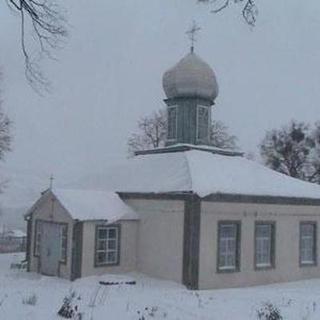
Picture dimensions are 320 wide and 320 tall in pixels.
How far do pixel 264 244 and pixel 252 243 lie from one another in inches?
29.0

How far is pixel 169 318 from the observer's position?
39.5ft

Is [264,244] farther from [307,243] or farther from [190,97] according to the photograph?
[190,97]

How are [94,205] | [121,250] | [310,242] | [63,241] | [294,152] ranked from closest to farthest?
[63,241], [94,205], [121,250], [310,242], [294,152]

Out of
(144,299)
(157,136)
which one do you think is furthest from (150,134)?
(144,299)

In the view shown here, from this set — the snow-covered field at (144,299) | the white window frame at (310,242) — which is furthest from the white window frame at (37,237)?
the white window frame at (310,242)

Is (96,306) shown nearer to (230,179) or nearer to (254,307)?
(254,307)

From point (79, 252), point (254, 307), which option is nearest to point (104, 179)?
point (79, 252)

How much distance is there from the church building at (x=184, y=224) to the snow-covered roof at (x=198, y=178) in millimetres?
52

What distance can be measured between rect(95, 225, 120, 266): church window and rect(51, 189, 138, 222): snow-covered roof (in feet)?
1.39

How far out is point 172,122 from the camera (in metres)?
26.5

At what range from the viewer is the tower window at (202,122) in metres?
26.0

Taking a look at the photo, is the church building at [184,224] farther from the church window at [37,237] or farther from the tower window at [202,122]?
the tower window at [202,122]

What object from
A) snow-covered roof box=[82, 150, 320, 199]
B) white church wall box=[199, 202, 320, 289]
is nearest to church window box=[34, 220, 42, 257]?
snow-covered roof box=[82, 150, 320, 199]

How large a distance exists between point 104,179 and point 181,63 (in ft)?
18.7
